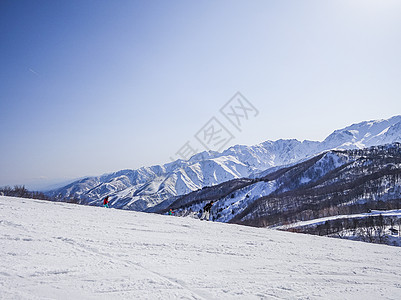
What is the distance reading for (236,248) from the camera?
998 centimetres

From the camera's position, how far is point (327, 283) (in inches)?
279

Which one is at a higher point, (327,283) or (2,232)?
(2,232)

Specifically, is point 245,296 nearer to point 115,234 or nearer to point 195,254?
point 195,254

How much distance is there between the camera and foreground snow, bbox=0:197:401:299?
219 inches

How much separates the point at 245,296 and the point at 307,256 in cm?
535

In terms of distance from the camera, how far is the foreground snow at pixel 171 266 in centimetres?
556

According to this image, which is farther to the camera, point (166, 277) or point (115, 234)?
point (115, 234)

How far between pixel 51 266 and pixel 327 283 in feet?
27.8

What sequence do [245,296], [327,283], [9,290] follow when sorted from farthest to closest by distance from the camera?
[327,283] < [245,296] < [9,290]

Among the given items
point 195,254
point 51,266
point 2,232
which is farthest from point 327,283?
point 2,232

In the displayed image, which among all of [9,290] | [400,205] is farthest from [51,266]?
[400,205]

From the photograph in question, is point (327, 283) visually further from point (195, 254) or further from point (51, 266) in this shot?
point (51, 266)

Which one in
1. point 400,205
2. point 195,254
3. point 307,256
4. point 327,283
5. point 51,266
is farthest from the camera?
point 400,205

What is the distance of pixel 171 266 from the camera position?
7.14m
